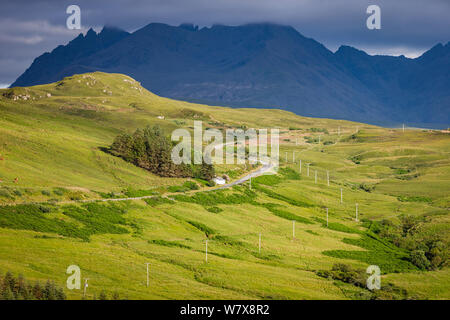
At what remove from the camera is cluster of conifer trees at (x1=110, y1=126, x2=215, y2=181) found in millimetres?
145375

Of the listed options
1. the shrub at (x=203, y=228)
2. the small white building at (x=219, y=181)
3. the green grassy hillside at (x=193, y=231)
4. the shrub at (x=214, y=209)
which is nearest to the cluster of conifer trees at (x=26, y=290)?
the green grassy hillside at (x=193, y=231)

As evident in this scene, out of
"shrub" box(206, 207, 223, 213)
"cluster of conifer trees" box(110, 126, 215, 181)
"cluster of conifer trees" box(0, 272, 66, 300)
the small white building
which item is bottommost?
"shrub" box(206, 207, 223, 213)

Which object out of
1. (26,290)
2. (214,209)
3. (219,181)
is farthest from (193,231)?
(219,181)

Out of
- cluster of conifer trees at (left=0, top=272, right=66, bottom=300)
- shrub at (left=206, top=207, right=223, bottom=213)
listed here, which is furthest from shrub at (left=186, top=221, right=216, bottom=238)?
cluster of conifer trees at (left=0, top=272, right=66, bottom=300)

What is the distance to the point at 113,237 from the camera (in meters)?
86.7

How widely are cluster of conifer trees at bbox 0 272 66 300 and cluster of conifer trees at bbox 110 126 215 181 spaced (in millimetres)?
86889

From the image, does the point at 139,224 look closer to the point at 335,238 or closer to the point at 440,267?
the point at 335,238

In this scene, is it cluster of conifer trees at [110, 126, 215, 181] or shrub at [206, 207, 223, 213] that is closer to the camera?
shrub at [206, 207, 223, 213]

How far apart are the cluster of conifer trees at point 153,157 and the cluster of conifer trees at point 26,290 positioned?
86889mm

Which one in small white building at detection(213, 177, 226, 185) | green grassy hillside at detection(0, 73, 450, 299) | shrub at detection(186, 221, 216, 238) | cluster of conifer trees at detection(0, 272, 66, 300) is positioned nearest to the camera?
cluster of conifer trees at detection(0, 272, 66, 300)

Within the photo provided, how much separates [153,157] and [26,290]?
309ft

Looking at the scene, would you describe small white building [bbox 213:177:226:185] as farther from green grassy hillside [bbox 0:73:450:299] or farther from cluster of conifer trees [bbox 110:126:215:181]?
green grassy hillside [bbox 0:73:450:299]

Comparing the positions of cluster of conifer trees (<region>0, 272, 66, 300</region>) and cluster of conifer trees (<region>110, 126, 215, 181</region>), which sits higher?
cluster of conifer trees (<region>110, 126, 215, 181</region>)
